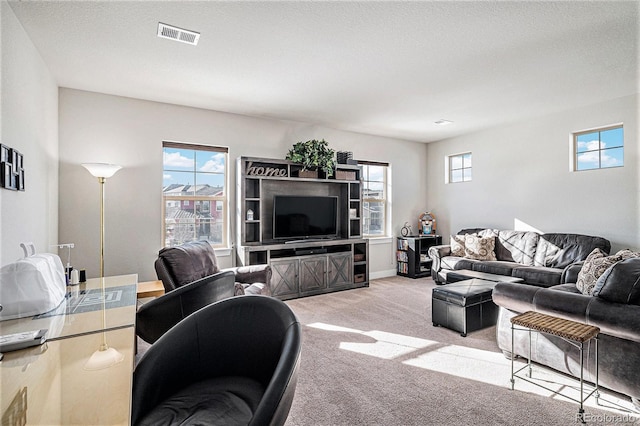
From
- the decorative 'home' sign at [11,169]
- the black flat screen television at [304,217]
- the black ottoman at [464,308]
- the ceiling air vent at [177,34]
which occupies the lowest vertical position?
the black ottoman at [464,308]

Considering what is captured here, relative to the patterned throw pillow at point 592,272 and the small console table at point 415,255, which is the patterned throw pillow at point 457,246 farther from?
the patterned throw pillow at point 592,272

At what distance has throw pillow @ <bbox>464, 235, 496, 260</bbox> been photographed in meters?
5.24

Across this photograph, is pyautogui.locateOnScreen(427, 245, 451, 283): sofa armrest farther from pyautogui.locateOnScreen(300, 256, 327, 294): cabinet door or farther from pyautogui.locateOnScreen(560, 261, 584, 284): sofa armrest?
pyautogui.locateOnScreen(300, 256, 327, 294): cabinet door

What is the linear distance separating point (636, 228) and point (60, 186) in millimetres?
6786

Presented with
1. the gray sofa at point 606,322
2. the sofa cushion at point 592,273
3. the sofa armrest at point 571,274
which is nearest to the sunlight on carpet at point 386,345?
the gray sofa at point 606,322

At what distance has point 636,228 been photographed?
4129mm

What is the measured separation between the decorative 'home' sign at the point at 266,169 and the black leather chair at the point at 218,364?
3335mm

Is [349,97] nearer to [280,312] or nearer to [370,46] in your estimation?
[370,46]

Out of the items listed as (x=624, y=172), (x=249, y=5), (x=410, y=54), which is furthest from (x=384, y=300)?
(x=249, y=5)

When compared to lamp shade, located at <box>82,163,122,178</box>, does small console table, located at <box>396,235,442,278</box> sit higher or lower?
lower

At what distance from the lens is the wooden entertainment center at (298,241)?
15.4ft

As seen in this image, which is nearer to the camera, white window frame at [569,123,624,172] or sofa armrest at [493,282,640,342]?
sofa armrest at [493,282,640,342]

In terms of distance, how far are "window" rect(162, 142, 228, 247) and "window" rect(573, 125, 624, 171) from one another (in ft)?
16.6

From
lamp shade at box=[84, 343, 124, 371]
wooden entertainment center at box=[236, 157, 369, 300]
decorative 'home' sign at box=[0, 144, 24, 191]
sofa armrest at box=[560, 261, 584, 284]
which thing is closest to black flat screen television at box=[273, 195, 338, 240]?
wooden entertainment center at box=[236, 157, 369, 300]
